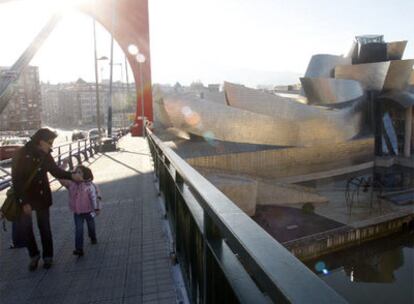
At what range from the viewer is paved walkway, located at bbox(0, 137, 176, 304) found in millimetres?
3330

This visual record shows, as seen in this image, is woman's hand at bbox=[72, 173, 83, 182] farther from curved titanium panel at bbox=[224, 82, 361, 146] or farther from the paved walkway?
curved titanium panel at bbox=[224, 82, 361, 146]

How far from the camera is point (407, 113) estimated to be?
107 ft

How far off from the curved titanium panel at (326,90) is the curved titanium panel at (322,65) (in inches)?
359

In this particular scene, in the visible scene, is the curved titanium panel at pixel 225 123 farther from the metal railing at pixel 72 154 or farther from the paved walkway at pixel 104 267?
the paved walkway at pixel 104 267

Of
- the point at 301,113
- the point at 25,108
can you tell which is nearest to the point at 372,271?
the point at 301,113

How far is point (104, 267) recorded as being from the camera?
4.02m

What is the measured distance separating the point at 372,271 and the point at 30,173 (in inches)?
564

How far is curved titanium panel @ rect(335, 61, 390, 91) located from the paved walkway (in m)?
28.8

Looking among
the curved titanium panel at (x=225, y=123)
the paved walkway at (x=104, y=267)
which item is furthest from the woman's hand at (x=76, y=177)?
the curved titanium panel at (x=225, y=123)

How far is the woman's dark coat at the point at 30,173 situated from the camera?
379 centimetres

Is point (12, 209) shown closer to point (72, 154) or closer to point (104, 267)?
point (104, 267)

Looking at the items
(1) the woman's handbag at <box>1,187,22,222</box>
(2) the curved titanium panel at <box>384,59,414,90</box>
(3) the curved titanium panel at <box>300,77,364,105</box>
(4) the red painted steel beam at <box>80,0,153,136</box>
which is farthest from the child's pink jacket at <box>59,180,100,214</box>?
(2) the curved titanium panel at <box>384,59,414,90</box>

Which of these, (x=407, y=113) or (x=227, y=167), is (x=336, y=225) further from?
(x=407, y=113)

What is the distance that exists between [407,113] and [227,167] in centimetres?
2194
